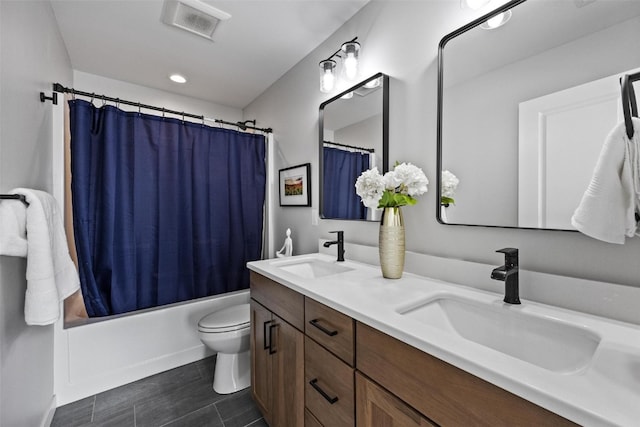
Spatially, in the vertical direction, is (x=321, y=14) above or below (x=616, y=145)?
above

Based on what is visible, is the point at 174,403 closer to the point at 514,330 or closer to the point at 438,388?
the point at 438,388

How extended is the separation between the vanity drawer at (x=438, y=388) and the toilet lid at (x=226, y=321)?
1.14 m

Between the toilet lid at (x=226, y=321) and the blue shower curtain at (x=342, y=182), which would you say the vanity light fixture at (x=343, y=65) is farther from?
the toilet lid at (x=226, y=321)

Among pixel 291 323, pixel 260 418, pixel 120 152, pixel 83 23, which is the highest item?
pixel 83 23

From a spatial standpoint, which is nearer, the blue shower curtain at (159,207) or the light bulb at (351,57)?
the light bulb at (351,57)

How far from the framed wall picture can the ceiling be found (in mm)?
859

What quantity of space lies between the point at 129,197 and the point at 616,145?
245cm

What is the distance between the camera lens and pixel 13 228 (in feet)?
3.25

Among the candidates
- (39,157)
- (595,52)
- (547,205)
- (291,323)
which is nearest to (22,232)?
(39,157)

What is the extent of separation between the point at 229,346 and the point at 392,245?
4.11 ft

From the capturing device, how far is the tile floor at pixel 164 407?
1492 millimetres

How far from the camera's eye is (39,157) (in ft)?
4.78

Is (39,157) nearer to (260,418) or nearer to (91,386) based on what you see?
(91,386)

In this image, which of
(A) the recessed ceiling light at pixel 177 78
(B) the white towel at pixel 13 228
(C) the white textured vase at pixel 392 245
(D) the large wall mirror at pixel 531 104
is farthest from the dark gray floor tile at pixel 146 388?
(A) the recessed ceiling light at pixel 177 78
